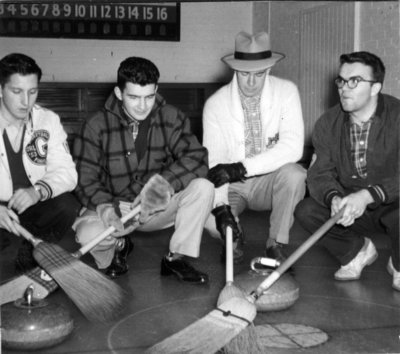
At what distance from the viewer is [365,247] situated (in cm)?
329

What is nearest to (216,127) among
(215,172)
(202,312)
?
(215,172)

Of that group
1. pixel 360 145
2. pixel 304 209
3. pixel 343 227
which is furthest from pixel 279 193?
pixel 360 145

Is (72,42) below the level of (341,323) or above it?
above

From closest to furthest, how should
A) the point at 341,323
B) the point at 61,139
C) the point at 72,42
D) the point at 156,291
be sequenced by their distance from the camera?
the point at 341,323 < the point at 156,291 < the point at 61,139 < the point at 72,42

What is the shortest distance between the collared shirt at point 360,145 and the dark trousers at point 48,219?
1.29 m

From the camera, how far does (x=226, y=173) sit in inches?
133

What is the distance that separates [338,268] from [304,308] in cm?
71

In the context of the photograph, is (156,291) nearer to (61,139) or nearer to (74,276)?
(74,276)

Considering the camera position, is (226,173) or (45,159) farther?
(226,173)

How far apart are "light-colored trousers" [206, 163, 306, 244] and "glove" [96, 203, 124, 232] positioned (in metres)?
0.68

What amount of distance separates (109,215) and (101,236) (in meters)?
0.21

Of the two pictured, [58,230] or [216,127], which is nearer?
[58,230]

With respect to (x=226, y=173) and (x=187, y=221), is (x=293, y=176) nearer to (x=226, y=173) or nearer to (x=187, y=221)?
(x=226, y=173)

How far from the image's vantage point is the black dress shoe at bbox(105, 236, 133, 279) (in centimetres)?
330
